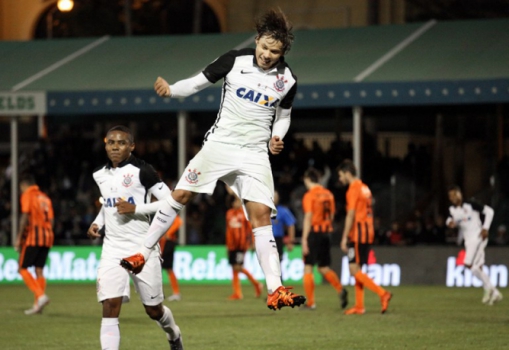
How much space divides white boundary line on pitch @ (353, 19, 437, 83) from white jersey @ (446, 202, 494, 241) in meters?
4.81

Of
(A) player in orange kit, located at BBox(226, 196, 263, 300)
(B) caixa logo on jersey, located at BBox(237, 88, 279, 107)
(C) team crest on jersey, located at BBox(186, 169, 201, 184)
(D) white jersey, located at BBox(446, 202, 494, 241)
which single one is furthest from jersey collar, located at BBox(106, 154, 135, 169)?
(D) white jersey, located at BBox(446, 202, 494, 241)

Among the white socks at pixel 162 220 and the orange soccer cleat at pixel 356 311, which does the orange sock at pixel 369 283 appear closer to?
the orange soccer cleat at pixel 356 311

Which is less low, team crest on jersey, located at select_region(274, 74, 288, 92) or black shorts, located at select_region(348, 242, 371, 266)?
team crest on jersey, located at select_region(274, 74, 288, 92)

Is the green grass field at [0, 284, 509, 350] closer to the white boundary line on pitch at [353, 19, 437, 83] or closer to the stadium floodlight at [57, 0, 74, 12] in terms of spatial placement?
the white boundary line on pitch at [353, 19, 437, 83]

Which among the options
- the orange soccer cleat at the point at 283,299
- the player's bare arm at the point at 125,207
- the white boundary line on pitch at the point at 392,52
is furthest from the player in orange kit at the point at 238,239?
the orange soccer cleat at the point at 283,299

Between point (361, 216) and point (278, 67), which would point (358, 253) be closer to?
point (361, 216)

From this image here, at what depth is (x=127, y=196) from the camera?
935 centimetres

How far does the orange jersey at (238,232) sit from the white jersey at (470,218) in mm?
3722

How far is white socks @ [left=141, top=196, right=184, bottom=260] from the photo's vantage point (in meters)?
8.53

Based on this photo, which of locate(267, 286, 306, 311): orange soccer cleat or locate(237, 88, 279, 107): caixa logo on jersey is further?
locate(237, 88, 279, 107): caixa logo on jersey

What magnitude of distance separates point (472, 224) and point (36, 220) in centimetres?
734

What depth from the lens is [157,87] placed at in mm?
8180

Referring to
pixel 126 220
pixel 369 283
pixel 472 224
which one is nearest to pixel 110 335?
pixel 126 220

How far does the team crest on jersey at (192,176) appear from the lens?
8430 mm
